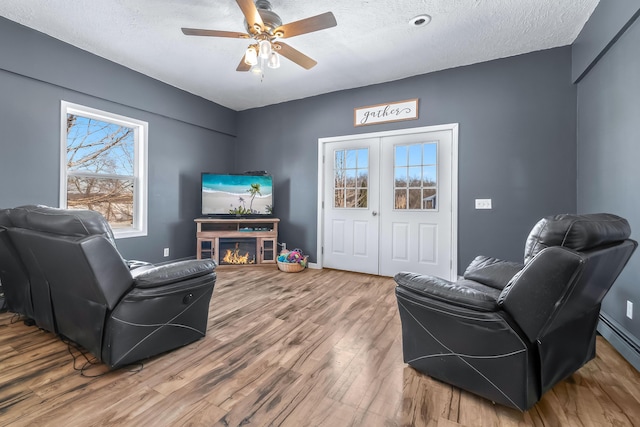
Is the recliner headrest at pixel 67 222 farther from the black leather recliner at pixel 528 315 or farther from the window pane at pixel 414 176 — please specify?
the window pane at pixel 414 176

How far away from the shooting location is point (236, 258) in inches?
184

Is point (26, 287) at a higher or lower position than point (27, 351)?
higher

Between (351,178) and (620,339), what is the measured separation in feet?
10.7

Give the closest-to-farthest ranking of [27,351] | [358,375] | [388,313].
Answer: [358,375], [27,351], [388,313]

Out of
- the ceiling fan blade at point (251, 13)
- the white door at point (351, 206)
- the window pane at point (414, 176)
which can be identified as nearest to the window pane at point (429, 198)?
the window pane at point (414, 176)

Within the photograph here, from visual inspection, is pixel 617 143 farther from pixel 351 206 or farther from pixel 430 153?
pixel 351 206

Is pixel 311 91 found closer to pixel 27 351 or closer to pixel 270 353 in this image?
pixel 270 353

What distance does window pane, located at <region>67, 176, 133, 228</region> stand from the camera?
11.6ft

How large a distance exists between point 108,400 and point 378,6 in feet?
11.2

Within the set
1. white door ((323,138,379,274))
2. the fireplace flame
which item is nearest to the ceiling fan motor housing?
white door ((323,138,379,274))

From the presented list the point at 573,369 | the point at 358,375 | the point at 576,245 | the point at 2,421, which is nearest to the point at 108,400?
the point at 2,421

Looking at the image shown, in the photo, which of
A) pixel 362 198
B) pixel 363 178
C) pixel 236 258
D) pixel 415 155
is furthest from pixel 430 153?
pixel 236 258

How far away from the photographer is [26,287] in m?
2.28

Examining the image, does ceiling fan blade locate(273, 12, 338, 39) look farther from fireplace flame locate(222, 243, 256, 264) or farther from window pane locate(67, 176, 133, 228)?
fireplace flame locate(222, 243, 256, 264)
